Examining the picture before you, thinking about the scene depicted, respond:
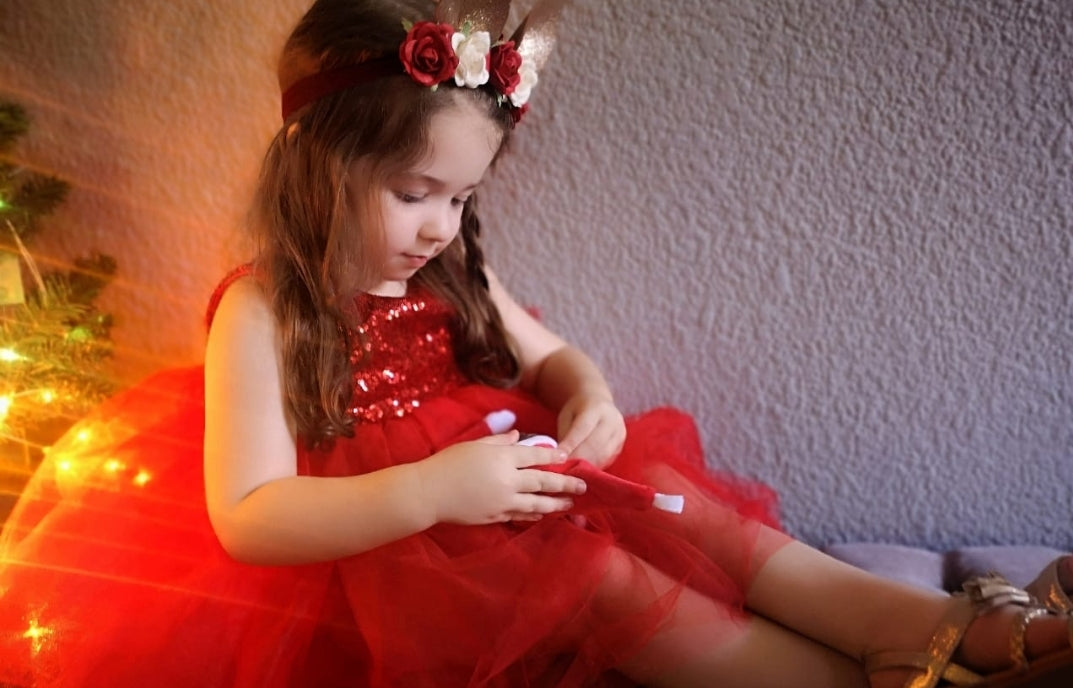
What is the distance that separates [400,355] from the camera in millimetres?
880

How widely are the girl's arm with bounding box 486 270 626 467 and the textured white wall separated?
0.28 feet

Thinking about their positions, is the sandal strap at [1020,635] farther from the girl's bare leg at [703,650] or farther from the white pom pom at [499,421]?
the white pom pom at [499,421]

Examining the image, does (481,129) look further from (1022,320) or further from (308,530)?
(1022,320)

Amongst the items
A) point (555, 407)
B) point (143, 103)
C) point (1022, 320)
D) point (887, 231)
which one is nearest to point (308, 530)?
point (555, 407)

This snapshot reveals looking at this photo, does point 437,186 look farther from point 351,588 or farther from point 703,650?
point 703,650

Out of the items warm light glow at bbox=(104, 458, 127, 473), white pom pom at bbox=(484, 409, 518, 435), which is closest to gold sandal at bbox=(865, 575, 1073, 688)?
white pom pom at bbox=(484, 409, 518, 435)

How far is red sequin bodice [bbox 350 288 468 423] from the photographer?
2.78 feet

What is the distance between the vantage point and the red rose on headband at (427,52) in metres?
0.68

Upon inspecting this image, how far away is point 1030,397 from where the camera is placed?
102 cm

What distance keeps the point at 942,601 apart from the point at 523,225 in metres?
0.62

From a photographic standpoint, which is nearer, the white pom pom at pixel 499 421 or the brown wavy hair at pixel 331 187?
the brown wavy hair at pixel 331 187

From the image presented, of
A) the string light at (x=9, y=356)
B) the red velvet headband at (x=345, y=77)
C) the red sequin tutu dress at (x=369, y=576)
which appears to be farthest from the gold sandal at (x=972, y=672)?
the string light at (x=9, y=356)

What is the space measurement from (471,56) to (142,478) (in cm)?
55

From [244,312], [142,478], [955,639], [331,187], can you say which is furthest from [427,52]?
[955,639]
